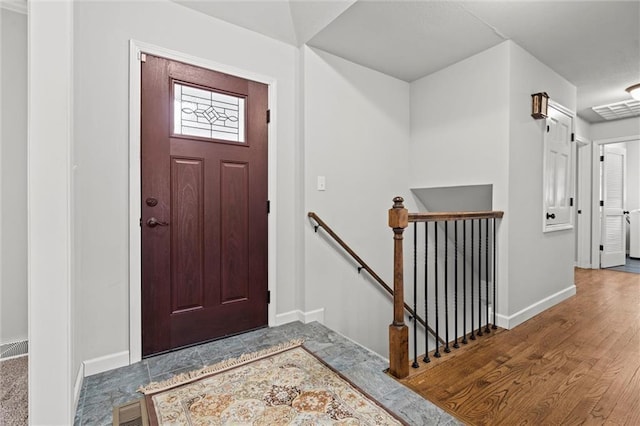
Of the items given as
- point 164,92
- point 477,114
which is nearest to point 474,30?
point 477,114

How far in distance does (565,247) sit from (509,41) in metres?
2.21

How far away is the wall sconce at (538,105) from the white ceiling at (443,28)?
0.37 metres

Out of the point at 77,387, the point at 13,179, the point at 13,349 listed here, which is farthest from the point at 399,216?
the point at 13,349

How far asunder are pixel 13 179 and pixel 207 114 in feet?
4.14

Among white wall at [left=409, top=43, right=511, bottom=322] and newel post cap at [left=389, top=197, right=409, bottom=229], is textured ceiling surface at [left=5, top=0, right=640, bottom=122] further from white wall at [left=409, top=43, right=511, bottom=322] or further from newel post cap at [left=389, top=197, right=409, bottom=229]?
newel post cap at [left=389, top=197, right=409, bottom=229]

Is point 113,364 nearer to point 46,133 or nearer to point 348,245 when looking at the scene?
point 46,133

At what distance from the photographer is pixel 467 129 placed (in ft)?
9.47

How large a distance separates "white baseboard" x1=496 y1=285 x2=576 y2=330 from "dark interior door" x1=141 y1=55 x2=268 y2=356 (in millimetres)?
1986

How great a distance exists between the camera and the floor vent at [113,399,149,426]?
1.41 meters

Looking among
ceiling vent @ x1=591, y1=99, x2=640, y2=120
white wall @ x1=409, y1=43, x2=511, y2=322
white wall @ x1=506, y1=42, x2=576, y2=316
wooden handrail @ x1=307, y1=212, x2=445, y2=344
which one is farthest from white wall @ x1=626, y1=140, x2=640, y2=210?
wooden handrail @ x1=307, y1=212, x2=445, y2=344

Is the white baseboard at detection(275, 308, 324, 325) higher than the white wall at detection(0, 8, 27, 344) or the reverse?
the reverse

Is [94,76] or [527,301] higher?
[94,76]

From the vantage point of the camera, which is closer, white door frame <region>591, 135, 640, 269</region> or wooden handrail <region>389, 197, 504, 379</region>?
wooden handrail <region>389, 197, 504, 379</region>

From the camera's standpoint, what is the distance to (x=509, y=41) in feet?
8.44
